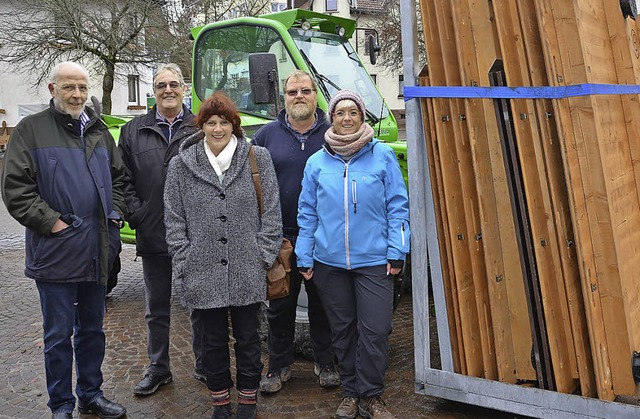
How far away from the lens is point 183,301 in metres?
3.70

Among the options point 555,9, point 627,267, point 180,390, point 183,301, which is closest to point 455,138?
point 555,9

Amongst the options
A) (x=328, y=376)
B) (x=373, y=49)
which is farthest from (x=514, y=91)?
(x=373, y=49)

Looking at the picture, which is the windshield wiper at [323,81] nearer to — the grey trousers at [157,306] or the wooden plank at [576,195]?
the grey trousers at [157,306]

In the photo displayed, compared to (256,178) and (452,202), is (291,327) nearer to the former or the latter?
(256,178)

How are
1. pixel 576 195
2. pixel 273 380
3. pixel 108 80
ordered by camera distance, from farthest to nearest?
pixel 108 80
pixel 273 380
pixel 576 195

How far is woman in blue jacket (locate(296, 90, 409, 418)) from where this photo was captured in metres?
3.74

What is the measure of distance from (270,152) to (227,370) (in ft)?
4.49

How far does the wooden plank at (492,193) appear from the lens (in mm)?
3480

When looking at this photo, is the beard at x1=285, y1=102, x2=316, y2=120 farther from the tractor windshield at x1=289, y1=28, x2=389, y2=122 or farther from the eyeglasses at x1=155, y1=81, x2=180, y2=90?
the tractor windshield at x1=289, y1=28, x2=389, y2=122

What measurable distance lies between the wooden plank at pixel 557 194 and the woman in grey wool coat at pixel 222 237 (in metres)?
1.50

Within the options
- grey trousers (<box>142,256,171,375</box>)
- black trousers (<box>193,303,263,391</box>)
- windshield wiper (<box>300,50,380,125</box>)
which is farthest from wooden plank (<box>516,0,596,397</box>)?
windshield wiper (<box>300,50,380,125</box>)

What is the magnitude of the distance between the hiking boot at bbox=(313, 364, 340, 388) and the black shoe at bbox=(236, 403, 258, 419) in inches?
26.5

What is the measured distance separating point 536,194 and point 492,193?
0.23 meters

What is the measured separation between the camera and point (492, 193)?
355 centimetres
